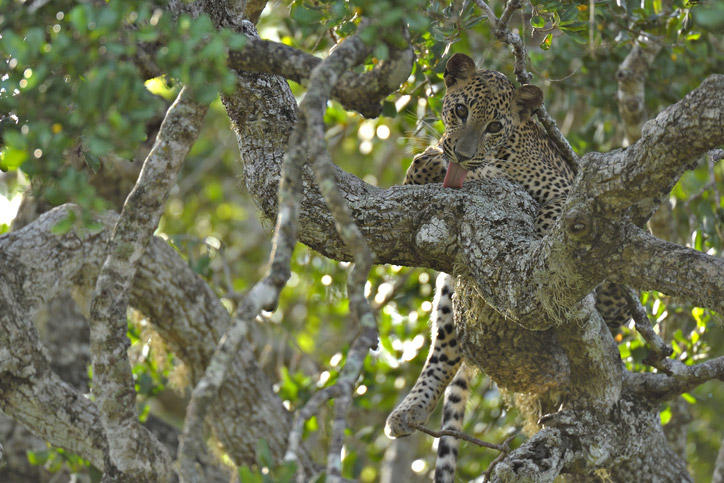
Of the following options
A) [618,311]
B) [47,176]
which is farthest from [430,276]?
[47,176]

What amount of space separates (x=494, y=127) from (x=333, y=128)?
9.82 ft

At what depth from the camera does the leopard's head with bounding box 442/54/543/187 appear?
4.65 meters

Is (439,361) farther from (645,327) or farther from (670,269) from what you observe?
(670,269)

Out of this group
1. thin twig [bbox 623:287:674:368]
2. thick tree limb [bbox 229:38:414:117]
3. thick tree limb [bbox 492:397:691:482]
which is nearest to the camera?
thick tree limb [bbox 229:38:414:117]

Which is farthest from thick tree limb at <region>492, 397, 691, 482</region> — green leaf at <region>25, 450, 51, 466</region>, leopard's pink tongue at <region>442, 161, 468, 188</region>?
green leaf at <region>25, 450, 51, 466</region>

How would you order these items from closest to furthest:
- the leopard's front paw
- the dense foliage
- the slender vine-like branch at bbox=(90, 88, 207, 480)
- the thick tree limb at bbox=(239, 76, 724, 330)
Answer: the dense foliage, the thick tree limb at bbox=(239, 76, 724, 330), the slender vine-like branch at bbox=(90, 88, 207, 480), the leopard's front paw

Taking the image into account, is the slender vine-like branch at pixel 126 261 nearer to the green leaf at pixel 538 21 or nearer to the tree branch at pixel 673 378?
the green leaf at pixel 538 21

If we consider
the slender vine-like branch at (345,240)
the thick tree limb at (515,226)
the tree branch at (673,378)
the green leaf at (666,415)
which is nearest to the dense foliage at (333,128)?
the green leaf at (666,415)

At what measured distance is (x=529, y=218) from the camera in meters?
3.79

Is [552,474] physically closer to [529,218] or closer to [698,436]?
[529,218]

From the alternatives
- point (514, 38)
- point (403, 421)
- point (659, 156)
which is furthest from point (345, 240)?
point (403, 421)

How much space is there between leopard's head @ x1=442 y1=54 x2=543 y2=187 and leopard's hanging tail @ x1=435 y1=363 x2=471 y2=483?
3.64ft

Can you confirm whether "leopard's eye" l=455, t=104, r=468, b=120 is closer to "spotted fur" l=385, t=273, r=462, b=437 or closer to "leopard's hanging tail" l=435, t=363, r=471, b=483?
"spotted fur" l=385, t=273, r=462, b=437

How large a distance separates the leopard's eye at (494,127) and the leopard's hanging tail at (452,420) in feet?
4.28
